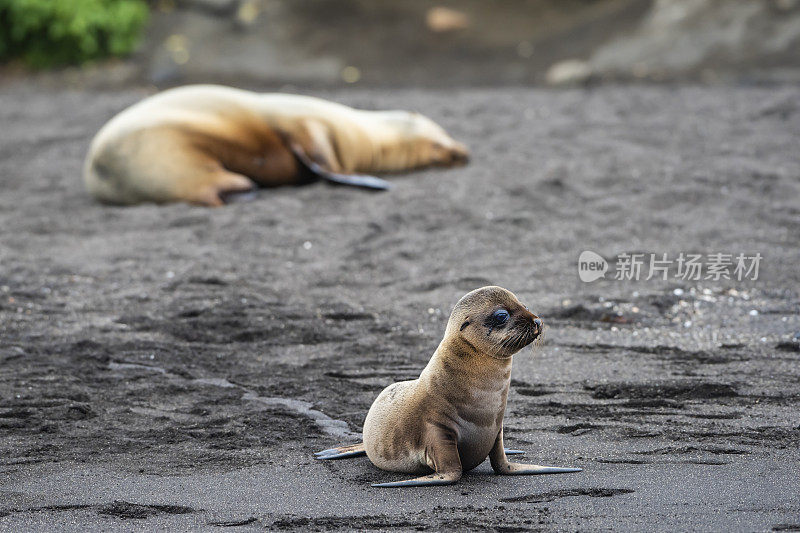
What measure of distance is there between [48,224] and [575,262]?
3266mm

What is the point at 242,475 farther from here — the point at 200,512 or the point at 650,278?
the point at 650,278

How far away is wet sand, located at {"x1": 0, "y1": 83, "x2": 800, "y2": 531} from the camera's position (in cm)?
273

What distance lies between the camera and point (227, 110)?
700 cm

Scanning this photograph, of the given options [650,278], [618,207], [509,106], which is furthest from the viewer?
[509,106]

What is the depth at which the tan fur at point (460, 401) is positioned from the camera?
2.88m

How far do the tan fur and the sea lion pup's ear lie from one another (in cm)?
390

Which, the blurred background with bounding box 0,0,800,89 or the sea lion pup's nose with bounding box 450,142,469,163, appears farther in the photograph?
the blurred background with bounding box 0,0,800,89

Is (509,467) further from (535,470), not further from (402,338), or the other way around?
(402,338)

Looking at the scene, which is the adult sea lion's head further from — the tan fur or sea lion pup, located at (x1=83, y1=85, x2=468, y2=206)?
the tan fur

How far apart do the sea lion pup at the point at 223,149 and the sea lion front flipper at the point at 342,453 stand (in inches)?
142

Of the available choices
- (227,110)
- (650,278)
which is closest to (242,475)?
(650,278)

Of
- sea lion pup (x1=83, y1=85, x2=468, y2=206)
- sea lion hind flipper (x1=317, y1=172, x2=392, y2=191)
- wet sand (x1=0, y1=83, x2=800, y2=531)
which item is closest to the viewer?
wet sand (x1=0, y1=83, x2=800, y2=531)

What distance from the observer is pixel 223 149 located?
6836 mm

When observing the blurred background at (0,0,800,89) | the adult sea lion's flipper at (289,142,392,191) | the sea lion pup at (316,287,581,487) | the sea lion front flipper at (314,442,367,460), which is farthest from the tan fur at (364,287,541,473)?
the blurred background at (0,0,800,89)
